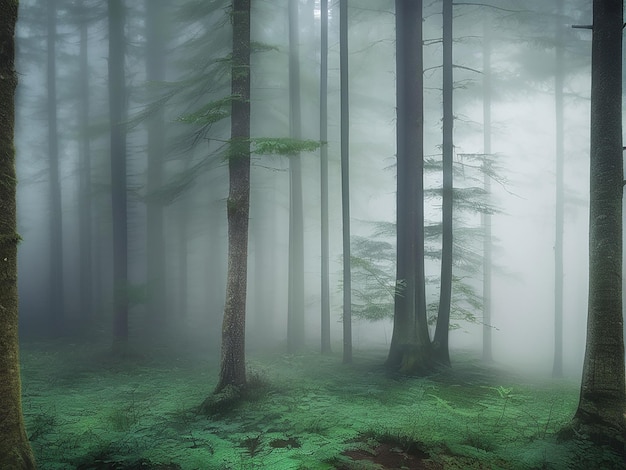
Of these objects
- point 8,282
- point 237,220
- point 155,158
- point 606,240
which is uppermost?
point 155,158

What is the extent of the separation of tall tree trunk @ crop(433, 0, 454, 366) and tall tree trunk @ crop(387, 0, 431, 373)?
78 cm

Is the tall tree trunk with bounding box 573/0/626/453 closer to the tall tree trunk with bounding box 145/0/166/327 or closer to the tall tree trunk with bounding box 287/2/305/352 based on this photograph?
the tall tree trunk with bounding box 287/2/305/352

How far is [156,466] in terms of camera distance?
18.0 ft

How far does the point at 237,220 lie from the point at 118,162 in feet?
29.0

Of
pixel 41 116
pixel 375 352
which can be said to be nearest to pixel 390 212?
pixel 375 352

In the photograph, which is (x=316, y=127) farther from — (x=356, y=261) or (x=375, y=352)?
(x=375, y=352)

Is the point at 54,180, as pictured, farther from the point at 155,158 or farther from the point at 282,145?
the point at 282,145

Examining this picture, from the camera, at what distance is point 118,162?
49.5 ft

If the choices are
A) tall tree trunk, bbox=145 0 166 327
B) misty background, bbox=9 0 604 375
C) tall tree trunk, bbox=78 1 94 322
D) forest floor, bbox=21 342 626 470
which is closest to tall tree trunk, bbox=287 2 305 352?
misty background, bbox=9 0 604 375

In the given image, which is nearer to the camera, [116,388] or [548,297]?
[116,388]

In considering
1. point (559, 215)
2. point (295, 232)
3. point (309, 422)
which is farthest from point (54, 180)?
point (559, 215)

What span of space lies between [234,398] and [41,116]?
71.9 ft

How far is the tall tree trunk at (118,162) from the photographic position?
48.6 feet

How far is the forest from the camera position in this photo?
5945mm
